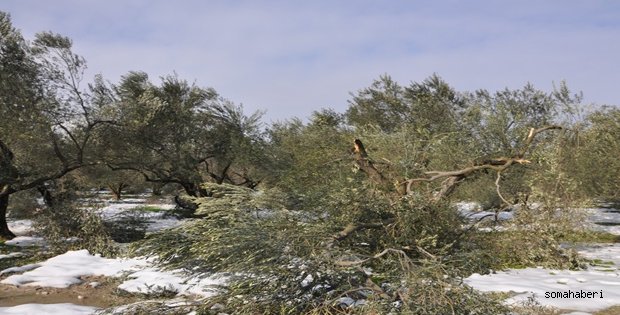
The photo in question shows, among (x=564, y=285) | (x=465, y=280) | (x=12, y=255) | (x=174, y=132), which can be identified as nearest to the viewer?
(x=465, y=280)

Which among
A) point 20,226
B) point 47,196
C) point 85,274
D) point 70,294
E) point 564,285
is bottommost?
point 564,285

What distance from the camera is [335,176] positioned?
1047cm

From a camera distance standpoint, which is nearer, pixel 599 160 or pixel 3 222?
pixel 599 160

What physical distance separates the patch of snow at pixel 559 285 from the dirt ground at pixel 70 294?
7625 mm

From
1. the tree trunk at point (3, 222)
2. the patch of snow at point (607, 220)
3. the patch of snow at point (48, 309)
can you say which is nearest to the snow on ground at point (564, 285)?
the patch of snow at point (48, 309)

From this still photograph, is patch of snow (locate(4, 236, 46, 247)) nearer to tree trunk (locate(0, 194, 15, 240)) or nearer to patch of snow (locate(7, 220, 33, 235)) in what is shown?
tree trunk (locate(0, 194, 15, 240))

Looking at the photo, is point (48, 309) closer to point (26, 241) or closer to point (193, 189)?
point (26, 241)

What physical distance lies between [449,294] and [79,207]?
13.8 m

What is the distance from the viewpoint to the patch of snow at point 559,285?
9.08m

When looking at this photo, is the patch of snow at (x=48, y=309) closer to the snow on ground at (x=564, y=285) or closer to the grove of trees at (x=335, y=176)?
the grove of trees at (x=335, y=176)

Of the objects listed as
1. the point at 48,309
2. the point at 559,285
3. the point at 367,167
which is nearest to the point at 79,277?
the point at 48,309

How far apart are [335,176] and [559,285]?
5.26m

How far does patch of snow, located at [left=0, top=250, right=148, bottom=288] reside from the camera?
12281 millimetres

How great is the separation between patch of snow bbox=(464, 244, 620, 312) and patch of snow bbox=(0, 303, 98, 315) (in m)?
7.57
